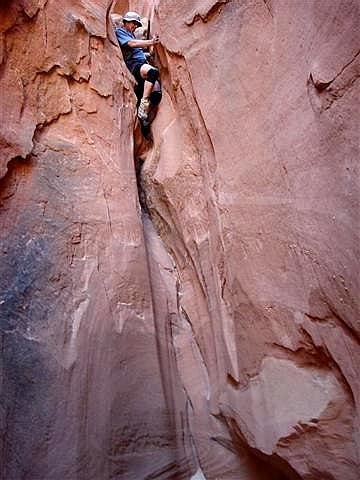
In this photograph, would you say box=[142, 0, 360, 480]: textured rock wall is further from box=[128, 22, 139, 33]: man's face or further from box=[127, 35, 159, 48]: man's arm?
box=[128, 22, 139, 33]: man's face

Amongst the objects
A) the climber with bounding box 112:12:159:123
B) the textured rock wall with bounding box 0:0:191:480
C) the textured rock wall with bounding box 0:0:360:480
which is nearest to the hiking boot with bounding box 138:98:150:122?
the climber with bounding box 112:12:159:123

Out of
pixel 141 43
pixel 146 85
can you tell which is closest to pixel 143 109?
pixel 146 85

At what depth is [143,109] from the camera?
3.47 metres

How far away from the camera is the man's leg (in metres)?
3.47

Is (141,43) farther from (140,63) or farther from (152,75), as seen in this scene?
(152,75)

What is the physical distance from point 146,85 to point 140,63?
0.27 m

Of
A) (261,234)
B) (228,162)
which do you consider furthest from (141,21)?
(261,234)

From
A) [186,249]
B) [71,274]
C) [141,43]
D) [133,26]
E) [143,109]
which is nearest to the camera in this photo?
[71,274]

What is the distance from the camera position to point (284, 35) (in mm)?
2309

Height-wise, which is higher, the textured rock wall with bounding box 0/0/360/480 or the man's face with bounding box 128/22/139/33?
the man's face with bounding box 128/22/139/33

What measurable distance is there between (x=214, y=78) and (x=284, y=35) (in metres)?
0.54

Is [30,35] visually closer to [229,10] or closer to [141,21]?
[229,10]

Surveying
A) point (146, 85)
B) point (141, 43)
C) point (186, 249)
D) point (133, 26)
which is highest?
point (133, 26)

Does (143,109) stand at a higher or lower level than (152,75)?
lower
